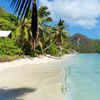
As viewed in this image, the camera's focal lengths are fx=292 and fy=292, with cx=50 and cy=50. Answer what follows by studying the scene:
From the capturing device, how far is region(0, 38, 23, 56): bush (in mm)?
26200

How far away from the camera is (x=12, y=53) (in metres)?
27.1

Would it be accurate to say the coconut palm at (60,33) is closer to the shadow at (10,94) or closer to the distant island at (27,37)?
the distant island at (27,37)

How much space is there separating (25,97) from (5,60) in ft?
44.5

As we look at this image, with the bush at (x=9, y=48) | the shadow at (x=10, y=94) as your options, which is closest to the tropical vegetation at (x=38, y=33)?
the bush at (x=9, y=48)

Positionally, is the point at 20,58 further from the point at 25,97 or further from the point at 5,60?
the point at 25,97

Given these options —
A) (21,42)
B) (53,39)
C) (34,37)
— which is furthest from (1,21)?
(34,37)

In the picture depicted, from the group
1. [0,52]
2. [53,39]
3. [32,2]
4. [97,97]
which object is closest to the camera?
[32,2]

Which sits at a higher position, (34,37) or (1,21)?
(1,21)

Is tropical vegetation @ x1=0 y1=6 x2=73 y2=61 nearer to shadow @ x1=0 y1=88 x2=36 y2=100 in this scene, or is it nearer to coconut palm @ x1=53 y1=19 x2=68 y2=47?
coconut palm @ x1=53 y1=19 x2=68 y2=47

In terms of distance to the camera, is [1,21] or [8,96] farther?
[1,21]

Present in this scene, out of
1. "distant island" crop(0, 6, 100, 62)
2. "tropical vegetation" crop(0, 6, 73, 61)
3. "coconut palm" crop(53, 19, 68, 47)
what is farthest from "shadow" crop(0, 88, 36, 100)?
"coconut palm" crop(53, 19, 68, 47)

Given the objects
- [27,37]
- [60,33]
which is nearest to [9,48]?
[27,37]

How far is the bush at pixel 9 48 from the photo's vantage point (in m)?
26.2

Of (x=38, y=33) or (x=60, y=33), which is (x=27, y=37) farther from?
(x=60, y=33)
